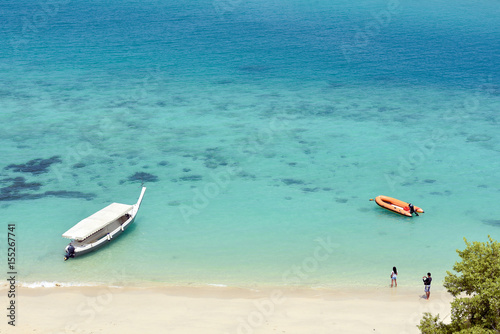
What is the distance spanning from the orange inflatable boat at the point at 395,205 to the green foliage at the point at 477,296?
55.8 feet

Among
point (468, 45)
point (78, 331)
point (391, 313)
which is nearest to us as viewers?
point (78, 331)

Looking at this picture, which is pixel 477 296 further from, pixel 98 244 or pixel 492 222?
pixel 98 244

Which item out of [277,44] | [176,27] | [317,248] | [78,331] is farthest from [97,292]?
[176,27]

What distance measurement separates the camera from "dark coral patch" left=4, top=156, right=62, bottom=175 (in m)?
42.5

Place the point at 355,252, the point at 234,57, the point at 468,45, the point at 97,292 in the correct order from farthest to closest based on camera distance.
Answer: the point at 468,45
the point at 234,57
the point at 355,252
the point at 97,292

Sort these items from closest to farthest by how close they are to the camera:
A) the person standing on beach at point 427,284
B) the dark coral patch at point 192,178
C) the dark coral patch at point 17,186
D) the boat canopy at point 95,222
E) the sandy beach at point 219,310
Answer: the sandy beach at point 219,310
the person standing on beach at point 427,284
the boat canopy at point 95,222
the dark coral patch at point 17,186
the dark coral patch at point 192,178

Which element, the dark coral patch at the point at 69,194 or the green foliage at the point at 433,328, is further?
the dark coral patch at the point at 69,194

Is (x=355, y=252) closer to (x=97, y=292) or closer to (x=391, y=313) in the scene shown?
(x=391, y=313)

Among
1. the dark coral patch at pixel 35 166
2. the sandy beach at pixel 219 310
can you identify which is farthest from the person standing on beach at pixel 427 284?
the dark coral patch at pixel 35 166

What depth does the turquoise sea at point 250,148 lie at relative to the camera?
32062 millimetres

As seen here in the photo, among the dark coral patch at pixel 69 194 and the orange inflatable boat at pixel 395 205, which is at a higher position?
the orange inflatable boat at pixel 395 205

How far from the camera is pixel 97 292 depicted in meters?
27.9

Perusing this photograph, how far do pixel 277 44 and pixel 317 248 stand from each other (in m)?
58.5

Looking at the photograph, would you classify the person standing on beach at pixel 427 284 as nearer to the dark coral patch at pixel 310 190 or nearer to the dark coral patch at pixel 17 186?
the dark coral patch at pixel 310 190
